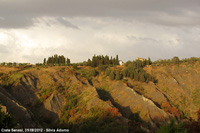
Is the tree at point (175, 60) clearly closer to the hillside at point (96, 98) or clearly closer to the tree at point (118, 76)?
the hillside at point (96, 98)

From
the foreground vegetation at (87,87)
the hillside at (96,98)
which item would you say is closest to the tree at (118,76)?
the foreground vegetation at (87,87)

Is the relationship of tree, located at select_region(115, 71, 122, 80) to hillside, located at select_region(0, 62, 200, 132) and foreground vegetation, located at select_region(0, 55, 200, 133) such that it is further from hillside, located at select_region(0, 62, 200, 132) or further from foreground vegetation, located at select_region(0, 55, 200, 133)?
hillside, located at select_region(0, 62, 200, 132)

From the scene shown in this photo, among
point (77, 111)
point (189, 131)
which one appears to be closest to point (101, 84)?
point (77, 111)

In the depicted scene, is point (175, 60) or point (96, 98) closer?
point (96, 98)

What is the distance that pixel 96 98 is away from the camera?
1682 inches

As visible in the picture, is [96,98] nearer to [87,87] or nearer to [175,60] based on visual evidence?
[87,87]

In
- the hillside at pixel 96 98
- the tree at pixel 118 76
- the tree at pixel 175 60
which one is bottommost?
the hillside at pixel 96 98

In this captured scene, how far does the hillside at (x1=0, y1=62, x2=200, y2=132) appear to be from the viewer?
37.2m

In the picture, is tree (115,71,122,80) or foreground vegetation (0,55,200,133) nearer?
foreground vegetation (0,55,200,133)

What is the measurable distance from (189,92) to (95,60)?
2878cm

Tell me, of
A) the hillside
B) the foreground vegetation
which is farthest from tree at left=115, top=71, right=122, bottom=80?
the hillside

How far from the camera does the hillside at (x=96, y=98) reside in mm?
37156

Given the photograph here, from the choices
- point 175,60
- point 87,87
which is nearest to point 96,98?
point 87,87


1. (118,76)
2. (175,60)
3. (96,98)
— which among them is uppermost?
(175,60)
